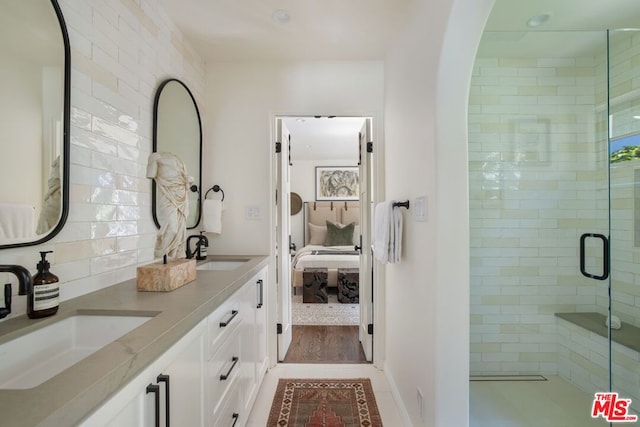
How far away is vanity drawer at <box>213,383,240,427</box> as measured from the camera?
1.24m

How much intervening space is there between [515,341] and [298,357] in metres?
1.74

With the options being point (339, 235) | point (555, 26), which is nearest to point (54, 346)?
point (555, 26)

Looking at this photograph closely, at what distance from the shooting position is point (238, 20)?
6.14 ft

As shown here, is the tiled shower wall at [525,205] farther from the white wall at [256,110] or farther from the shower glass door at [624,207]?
the white wall at [256,110]

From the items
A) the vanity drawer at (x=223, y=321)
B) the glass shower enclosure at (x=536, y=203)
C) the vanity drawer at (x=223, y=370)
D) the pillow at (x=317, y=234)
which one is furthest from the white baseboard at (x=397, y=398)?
the pillow at (x=317, y=234)

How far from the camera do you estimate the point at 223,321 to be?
1.29 metres

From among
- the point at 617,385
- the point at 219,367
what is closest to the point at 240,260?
the point at 219,367

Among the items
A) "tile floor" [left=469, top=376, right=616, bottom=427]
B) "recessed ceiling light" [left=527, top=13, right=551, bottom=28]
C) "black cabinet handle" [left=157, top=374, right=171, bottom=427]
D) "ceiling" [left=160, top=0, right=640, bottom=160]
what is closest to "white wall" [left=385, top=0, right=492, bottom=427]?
"ceiling" [left=160, top=0, right=640, bottom=160]

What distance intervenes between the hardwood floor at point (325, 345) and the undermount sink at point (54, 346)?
1751 mm

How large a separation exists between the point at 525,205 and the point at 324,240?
12.5 feet

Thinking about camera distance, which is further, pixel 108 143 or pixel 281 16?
pixel 281 16

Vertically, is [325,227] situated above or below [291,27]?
below

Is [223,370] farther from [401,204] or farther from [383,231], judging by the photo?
[401,204]

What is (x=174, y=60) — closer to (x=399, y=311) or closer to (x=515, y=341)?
(x=399, y=311)
